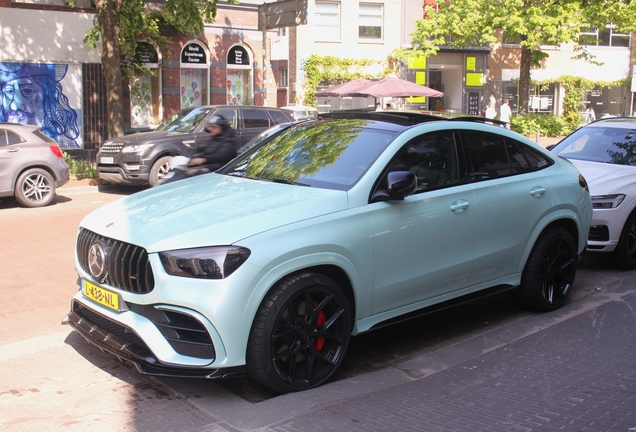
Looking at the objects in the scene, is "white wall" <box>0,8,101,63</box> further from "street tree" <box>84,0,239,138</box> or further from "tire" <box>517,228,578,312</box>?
"tire" <box>517,228,578,312</box>

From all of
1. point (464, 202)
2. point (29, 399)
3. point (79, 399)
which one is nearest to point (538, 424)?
point (464, 202)

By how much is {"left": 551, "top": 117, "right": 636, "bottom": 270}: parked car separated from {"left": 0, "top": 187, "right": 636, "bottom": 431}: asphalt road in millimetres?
1127

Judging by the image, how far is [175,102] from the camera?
2414 centimetres

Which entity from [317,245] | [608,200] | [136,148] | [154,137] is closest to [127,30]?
[154,137]

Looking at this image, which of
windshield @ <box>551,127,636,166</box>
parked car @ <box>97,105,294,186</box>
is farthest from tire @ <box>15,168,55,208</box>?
windshield @ <box>551,127,636,166</box>

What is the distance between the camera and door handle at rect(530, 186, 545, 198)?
20.1ft

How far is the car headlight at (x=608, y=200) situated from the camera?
7871 mm

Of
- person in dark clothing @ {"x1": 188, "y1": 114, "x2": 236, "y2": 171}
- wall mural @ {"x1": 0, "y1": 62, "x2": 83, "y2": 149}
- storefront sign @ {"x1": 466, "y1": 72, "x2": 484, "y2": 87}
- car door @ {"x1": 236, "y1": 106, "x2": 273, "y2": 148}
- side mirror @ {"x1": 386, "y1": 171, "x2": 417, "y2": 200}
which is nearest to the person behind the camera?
side mirror @ {"x1": 386, "y1": 171, "x2": 417, "y2": 200}

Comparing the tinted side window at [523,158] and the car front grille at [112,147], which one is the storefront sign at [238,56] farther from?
the tinted side window at [523,158]

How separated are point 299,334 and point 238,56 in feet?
73.5

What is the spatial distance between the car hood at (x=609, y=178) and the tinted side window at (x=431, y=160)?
3.15m

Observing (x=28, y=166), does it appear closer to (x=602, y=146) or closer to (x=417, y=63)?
(x=602, y=146)

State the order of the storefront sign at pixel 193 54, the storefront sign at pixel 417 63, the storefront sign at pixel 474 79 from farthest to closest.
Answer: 1. the storefront sign at pixel 474 79
2. the storefront sign at pixel 417 63
3. the storefront sign at pixel 193 54

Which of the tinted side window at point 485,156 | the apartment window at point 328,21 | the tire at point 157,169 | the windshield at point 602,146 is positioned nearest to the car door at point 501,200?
the tinted side window at point 485,156
